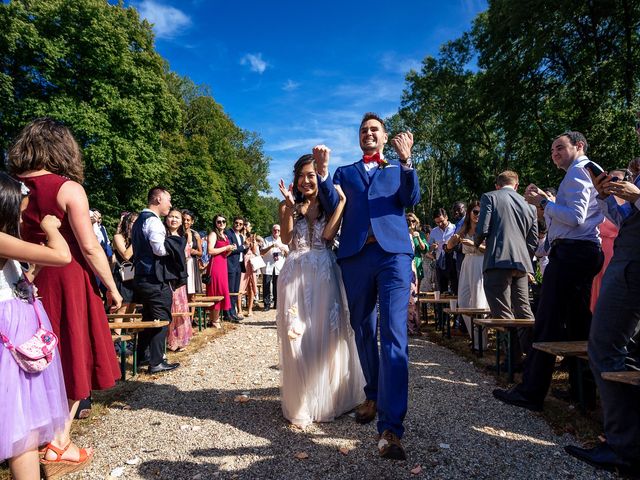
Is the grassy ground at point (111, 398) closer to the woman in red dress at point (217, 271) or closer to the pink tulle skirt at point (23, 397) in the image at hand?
the pink tulle skirt at point (23, 397)

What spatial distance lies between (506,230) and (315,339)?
2.69 meters

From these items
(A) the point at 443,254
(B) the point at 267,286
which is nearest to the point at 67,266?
(A) the point at 443,254

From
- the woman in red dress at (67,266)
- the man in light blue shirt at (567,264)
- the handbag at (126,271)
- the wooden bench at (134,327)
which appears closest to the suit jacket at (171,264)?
the wooden bench at (134,327)

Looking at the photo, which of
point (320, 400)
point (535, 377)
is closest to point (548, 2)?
point (535, 377)

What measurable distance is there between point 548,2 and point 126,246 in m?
18.3

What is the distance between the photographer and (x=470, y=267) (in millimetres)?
6621

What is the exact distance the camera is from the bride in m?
3.60

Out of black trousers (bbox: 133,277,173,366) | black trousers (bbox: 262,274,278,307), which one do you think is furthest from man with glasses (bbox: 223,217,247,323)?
black trousers (bbox: 133,277,173,366)

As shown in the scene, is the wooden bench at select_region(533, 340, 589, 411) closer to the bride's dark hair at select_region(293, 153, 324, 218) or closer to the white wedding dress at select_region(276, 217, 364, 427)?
the white wedding dress at select_region(276, 217, 364, 427)

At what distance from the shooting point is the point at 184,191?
30.7 meters

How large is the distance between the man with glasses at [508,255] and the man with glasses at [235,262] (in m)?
6.75

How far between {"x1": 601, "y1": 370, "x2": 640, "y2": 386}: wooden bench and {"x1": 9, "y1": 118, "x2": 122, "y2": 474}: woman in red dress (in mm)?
3312

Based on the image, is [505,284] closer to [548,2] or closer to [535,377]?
[535,377]

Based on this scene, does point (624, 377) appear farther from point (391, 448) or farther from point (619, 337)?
point (391, 448)
